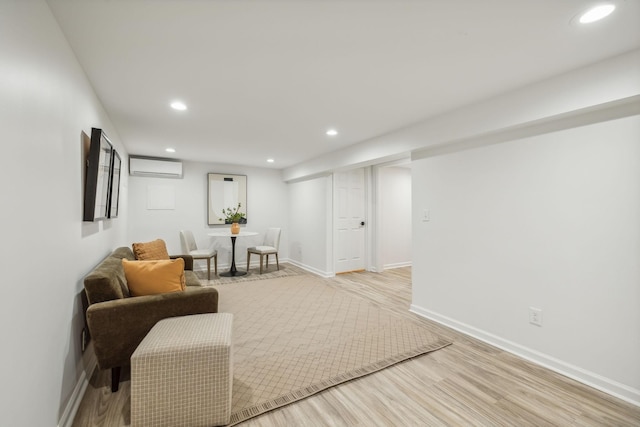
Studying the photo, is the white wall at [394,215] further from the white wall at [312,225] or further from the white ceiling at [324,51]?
the white ceiling at [324,51]

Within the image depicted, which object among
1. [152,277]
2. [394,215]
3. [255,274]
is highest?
[394,215]

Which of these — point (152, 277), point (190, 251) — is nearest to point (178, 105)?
point (152, 277)

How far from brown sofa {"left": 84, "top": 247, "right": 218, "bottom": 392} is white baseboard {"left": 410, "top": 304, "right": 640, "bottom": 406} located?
2.71m

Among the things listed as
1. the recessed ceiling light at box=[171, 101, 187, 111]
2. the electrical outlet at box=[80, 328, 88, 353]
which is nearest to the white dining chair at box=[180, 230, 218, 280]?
the recessed ceiling light at box=[171, 101, 187, 111]

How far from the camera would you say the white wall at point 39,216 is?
107cm

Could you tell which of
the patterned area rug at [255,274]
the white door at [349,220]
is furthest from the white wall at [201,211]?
the white door at [349,220]

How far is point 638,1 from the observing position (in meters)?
1.38

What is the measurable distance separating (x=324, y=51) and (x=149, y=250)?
10.3ft

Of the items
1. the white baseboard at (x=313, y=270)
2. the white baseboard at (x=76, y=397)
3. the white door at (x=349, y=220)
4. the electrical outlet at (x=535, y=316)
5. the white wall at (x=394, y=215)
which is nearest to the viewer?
the white baseboard at (x=76, y=397)

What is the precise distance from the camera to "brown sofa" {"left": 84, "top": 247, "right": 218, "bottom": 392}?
1824mm

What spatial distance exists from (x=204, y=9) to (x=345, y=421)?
2.46m

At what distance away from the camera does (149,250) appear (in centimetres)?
347

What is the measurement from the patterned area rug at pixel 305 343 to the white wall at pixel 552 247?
683 millimetres

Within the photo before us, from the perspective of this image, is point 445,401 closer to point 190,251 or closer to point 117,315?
point 117,315
